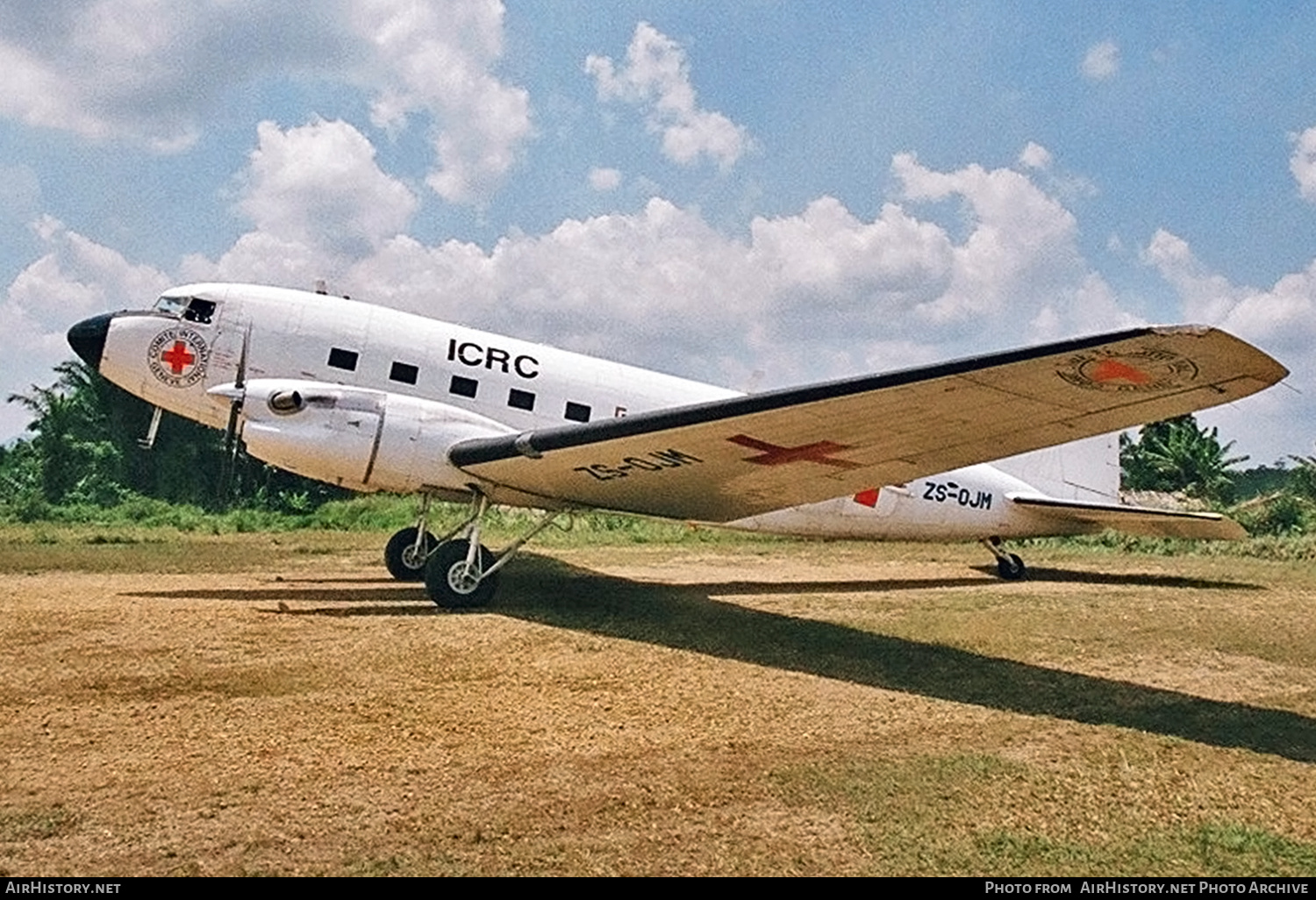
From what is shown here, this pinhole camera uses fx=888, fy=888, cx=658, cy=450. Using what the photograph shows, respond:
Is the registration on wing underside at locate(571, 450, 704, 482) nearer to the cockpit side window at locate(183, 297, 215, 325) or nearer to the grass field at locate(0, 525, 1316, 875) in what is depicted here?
the grass field at locate(0, 525, 1316, 875)

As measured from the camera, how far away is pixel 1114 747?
5.04 metres

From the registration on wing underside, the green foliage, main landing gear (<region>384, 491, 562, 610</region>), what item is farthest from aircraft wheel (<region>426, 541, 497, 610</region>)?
the green foliage

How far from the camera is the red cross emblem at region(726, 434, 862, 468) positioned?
23.9 feet

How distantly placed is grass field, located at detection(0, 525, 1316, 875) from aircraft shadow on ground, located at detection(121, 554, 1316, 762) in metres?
0.05

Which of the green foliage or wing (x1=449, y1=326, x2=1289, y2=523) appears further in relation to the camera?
the green foliage

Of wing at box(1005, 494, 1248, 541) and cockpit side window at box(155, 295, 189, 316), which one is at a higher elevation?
cockpit side window at box(155, 295, 189, 316)

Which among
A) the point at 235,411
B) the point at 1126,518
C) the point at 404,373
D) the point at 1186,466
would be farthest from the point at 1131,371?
the point at 1186,466

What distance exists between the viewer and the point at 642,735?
199 inches

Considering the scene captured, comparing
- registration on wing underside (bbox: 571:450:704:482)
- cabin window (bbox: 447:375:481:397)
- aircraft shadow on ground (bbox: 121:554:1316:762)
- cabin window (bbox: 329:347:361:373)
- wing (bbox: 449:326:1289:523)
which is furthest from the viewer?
cabin window (bbox: 447:375:481:397)

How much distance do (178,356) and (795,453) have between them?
751cm

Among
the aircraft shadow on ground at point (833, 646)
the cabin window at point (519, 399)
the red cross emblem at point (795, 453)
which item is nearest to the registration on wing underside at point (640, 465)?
the red cross emblem at point (795, 453)

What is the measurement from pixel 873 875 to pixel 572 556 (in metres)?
12.9

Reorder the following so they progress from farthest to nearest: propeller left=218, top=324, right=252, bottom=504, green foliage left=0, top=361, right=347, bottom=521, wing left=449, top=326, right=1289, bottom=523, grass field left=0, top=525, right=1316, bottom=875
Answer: green foliage left=0, top=361, right=347, bottom=521, propeller left=218, top=324, right=252, bottom=504, wing left=449, top=326, right=1289, bottom=523, grass field left=0, top=525, right=1316, bottom=875
